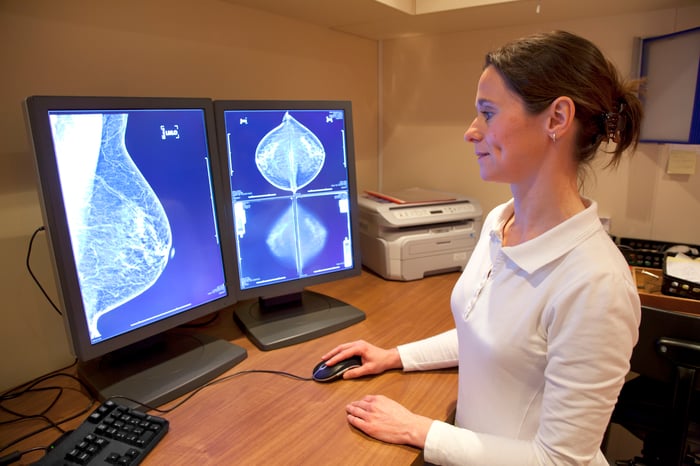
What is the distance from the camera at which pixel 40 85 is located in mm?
1043

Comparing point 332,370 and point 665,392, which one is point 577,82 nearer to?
point 332,370

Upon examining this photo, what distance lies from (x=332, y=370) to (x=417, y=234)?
Answer: 73cm

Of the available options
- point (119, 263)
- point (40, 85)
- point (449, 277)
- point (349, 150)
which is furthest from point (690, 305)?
point (40, 85)

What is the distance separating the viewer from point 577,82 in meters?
0.82

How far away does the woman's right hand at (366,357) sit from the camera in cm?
107

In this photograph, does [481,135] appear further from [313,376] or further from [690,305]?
[690,305]

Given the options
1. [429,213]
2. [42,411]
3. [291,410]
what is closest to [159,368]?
[42,411]

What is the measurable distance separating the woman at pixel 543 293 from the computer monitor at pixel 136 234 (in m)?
0.46

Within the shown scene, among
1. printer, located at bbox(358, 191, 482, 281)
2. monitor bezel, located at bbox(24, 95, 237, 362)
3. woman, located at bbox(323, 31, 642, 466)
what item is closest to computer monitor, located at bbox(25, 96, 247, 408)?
monitor bezel, located at bbox(24, 95, 237, 362)

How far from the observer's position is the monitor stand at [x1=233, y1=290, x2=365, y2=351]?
1207 mm

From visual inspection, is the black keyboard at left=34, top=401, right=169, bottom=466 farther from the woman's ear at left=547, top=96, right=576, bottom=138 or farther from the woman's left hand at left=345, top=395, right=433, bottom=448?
the woman's ear at left=547, top=96, right=576, bottom=138

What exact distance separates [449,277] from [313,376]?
2.64ft

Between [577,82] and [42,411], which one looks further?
[42,411]

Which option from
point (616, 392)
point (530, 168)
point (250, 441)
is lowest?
point (250, 441)
